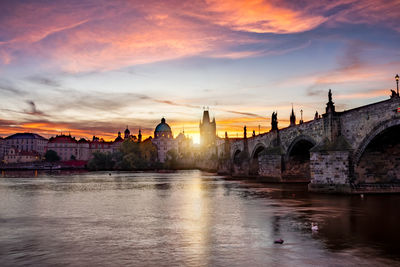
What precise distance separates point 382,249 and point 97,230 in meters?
10.2

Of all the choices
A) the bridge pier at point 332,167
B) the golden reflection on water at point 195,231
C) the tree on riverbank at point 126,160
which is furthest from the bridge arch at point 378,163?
the tree on riverbank at point 126,160

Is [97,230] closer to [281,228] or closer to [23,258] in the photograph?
[23,258]

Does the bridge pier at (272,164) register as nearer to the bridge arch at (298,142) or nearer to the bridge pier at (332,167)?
the bridge arch at (298,142)

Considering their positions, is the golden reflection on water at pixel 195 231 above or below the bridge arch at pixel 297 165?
below

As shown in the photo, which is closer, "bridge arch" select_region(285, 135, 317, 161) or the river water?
the river water

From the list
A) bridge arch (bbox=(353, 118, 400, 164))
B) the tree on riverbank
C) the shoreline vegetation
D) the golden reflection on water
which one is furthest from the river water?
the shoreline vegetation

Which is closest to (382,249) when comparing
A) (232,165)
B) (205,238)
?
(205,238)

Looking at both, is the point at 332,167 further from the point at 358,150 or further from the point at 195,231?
the point at 195,231

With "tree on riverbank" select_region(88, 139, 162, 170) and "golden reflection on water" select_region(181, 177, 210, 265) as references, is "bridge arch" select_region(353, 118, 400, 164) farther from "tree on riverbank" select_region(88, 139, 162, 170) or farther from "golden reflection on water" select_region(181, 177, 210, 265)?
"tree on riverbank" select_region(88, 139, 162, 170)

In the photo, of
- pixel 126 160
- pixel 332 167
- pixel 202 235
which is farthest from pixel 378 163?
pixel 126 160

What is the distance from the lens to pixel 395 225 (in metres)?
15.4

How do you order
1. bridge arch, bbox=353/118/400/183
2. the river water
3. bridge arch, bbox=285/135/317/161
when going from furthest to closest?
1. bridge arch, bbox=285/135/317/161
2. bridge arch, bbox=353/118/400/183
3. the river water

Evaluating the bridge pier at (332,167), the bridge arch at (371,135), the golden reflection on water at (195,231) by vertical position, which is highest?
the bridge arch at (371,135)

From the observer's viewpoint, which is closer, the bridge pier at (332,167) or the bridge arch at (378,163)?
the bridge arch at (378,163)
